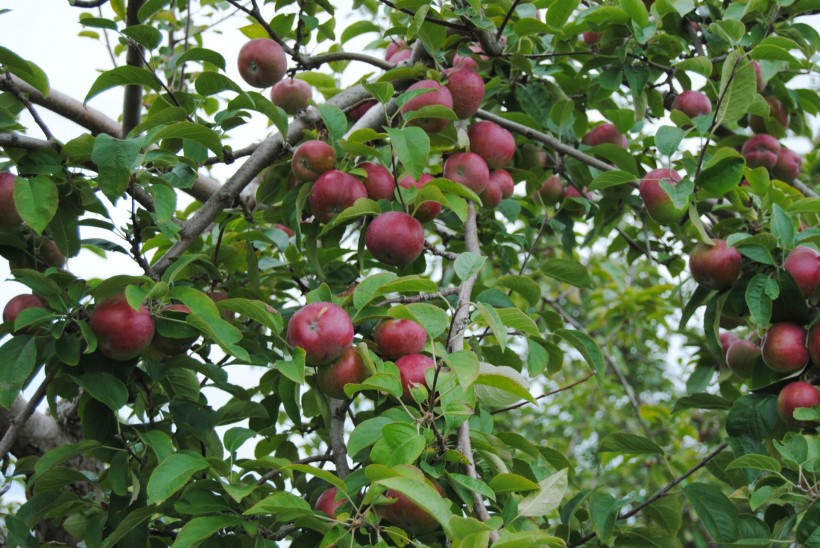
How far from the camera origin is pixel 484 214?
2.09 m

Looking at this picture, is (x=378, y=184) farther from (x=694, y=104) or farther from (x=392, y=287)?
(x=694, y=104)

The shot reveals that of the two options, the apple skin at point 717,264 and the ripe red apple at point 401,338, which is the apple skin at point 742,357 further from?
the ripe red apple at point 401,338

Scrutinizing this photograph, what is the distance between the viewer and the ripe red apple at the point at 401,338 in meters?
1.34

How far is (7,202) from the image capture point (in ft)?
4.52

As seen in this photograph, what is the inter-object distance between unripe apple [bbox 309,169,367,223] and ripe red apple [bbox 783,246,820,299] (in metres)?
0.81

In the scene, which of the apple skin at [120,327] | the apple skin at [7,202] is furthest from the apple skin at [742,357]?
the apple skin at [7,202]

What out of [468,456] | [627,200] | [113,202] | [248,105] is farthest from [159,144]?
[627,200]

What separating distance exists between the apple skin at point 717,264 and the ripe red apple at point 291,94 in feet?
3.27

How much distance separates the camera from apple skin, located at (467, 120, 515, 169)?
1794mm

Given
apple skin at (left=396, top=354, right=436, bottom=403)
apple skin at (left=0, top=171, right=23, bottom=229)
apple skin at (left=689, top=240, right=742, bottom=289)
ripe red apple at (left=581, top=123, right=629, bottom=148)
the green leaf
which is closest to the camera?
the green leaf

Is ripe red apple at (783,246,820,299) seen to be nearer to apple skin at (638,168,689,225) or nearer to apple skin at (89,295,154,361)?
apple skin at (638,168,689,225)

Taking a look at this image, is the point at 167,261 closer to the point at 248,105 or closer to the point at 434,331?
the point at 248,105

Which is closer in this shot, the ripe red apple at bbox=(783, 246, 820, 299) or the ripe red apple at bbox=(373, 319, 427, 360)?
the ripe red apple at bbox=(373, 319, 427, 360)

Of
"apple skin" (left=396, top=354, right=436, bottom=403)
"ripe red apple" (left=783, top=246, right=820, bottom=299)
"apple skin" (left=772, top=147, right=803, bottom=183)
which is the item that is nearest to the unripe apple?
"apple skin" (left=396, top=354, right=436, bottom=403)
